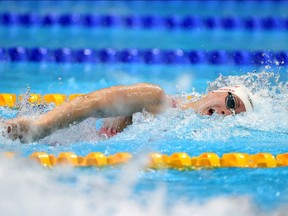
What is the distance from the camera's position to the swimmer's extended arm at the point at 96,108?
269cm

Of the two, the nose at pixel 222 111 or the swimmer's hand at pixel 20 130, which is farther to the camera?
the nose at pixel 222 111

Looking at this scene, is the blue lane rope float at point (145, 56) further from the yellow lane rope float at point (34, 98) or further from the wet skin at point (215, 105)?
the wet skin at point (215, 105)

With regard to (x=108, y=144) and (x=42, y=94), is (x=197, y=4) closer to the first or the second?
(x=42, y=94)

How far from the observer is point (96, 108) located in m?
2.89

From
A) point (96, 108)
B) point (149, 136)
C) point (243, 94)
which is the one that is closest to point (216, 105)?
point (243, 94)

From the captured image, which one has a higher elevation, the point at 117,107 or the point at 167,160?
the point at 117,107

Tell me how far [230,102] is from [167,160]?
75 centimetres

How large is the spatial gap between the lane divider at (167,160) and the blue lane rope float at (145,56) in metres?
2.66

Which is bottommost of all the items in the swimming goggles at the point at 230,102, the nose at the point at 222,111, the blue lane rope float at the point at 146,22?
the nose at the point at 222,111

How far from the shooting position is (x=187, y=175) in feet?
8.20

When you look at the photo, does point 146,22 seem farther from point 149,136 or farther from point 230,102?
point 149,136

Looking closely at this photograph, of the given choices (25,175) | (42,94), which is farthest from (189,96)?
(25,175)

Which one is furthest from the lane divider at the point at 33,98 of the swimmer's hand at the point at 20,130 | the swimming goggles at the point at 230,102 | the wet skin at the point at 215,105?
the swimmer's hand at the point at 20,130

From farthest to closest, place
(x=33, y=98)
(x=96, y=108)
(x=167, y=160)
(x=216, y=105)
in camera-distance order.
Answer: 1. (x=33, y=98)
2. (x=216, y=105)
3. (x=96, y=108)
4. (x=167, y=160)
